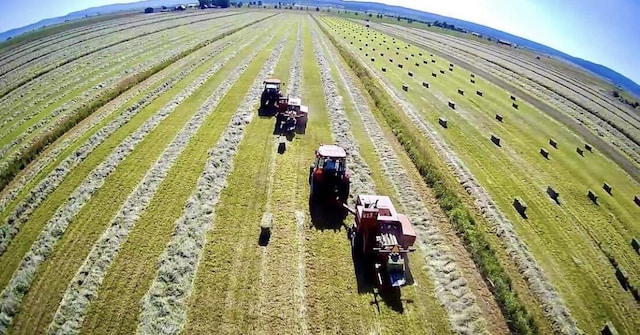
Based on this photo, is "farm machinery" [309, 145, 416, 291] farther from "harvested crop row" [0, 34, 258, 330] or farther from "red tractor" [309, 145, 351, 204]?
"harvested crop row" [0, 34, 258, 330]

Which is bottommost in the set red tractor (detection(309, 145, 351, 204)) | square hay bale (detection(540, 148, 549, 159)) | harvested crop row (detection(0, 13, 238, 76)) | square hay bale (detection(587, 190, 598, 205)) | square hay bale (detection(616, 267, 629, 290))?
square hay bale (detection(616, 267, 629, 290))

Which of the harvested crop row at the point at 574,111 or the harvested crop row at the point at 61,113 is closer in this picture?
the harvested crop row at the point at 61,113

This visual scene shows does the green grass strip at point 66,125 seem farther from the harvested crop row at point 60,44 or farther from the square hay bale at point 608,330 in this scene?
the square hay bale at point 608,330

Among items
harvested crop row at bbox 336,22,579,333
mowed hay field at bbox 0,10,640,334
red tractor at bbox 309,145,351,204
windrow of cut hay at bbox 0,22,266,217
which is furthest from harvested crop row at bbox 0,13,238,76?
harvested crop row at bbox 336,22,579,333

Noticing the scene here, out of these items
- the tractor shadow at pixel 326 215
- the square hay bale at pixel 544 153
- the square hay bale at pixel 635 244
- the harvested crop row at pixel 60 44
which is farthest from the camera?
the harvested crop row at pixel 60 44

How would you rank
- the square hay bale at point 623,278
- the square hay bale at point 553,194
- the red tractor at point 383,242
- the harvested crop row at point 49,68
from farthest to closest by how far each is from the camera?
the harvested crop row at point 49,68 → the square hay bale at point 553,194 → the square hay bale at point 623,278 → the red tractor at point 383,242

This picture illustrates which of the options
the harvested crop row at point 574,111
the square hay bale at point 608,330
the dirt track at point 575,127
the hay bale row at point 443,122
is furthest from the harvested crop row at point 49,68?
the harvested crop row at point 574,111

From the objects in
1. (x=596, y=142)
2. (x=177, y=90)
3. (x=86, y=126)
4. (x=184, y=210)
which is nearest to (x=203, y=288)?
(x=184, y=210)

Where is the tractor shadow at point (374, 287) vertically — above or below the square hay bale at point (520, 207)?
below
